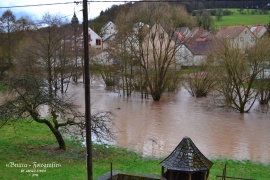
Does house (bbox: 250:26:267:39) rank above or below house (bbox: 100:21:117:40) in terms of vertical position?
below

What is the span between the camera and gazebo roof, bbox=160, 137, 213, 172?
7.29 metres

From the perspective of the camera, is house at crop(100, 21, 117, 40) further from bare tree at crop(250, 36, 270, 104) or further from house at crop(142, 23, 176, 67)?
bare tree at crop(250, 36, 270, 104)

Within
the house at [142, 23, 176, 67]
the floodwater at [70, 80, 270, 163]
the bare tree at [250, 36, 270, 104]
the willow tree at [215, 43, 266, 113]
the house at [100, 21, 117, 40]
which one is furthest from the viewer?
the house at [100, 21, 117, 40]

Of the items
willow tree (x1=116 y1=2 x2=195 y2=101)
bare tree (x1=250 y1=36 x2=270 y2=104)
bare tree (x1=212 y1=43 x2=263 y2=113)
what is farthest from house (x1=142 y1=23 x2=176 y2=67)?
bare tree (x1=250 y1=36 x2=270 y2=104)

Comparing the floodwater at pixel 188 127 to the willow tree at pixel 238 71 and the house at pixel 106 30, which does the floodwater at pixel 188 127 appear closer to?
the willow tree at pixel 238 71

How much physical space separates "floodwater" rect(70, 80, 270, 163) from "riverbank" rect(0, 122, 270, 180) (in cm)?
149

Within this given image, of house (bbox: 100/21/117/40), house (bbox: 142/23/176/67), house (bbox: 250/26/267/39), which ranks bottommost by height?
house (bbox: 142/23/176/67)

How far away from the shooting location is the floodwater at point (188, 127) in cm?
1681

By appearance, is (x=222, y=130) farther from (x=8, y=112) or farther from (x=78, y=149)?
(x=8, y=112)

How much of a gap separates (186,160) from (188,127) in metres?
14.3

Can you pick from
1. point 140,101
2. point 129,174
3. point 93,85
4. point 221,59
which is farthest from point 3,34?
point 129,174

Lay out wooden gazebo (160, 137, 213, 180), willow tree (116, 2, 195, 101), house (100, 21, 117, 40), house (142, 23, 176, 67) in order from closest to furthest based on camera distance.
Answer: wooden gazebo (160, 137, 213, 180)
willow tree (116, 2, 195, 101)
house (142, 23, 176, 67)
house (100, 21, 117, 40)

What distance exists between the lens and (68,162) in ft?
44.0

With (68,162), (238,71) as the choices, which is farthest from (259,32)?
(68,162)
